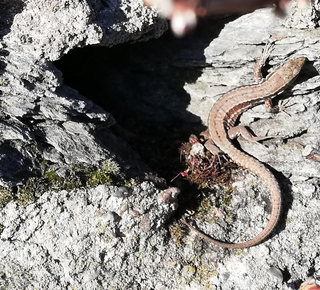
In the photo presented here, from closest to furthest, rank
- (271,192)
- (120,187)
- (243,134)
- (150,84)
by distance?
(120,187), (271,192), (243,134), (150,84)

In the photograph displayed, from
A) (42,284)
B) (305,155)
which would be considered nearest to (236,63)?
(305,155)

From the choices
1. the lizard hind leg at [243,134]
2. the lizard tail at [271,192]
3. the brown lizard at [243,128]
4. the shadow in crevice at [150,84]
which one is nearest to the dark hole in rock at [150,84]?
the shadow in crevice at [150,84]

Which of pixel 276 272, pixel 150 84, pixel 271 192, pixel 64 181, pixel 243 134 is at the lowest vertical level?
pixel 64 181

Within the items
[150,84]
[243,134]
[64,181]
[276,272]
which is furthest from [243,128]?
[64,181]

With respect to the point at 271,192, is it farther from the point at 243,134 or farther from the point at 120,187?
the point at 120,187

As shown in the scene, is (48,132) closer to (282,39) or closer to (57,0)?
(57,0)

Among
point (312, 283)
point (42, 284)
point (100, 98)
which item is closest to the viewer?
point (42, 284)
